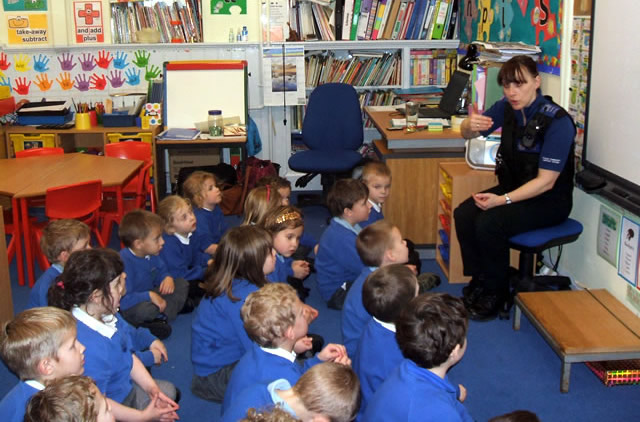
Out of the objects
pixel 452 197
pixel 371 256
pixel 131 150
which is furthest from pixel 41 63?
pixel 371 256

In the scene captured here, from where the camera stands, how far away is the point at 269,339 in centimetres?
230

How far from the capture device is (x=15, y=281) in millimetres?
4602

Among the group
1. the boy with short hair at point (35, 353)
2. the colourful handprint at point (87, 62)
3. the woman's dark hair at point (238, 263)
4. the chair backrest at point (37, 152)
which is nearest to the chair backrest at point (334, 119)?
the chair backrest at point (37, 152)

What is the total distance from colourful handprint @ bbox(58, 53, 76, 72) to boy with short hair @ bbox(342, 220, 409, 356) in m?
4.36

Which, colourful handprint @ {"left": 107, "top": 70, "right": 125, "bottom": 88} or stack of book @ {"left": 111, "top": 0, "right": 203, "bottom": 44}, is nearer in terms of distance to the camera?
stack of book @ {"left": 111, "top": 0, "right": 203, "bottom": 44}

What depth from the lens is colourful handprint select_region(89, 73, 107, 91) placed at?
6.55 meters

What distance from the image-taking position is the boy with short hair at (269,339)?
227 centimetres

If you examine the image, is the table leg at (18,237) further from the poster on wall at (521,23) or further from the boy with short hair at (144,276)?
the poster on wall at (521,23)

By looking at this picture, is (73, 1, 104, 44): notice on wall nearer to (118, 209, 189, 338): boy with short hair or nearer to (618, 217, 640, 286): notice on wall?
(118, 209, 189, 338): boy with short hair

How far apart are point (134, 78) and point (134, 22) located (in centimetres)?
50

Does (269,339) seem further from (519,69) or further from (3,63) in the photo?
(3,63)

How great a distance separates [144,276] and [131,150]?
6.78 feet

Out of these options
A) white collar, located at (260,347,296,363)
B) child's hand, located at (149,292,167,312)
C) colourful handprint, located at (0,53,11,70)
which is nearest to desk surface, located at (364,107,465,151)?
child's hand, located at (149,292,167,312)

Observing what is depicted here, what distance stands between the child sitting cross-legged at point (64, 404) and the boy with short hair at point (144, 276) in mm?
1771
